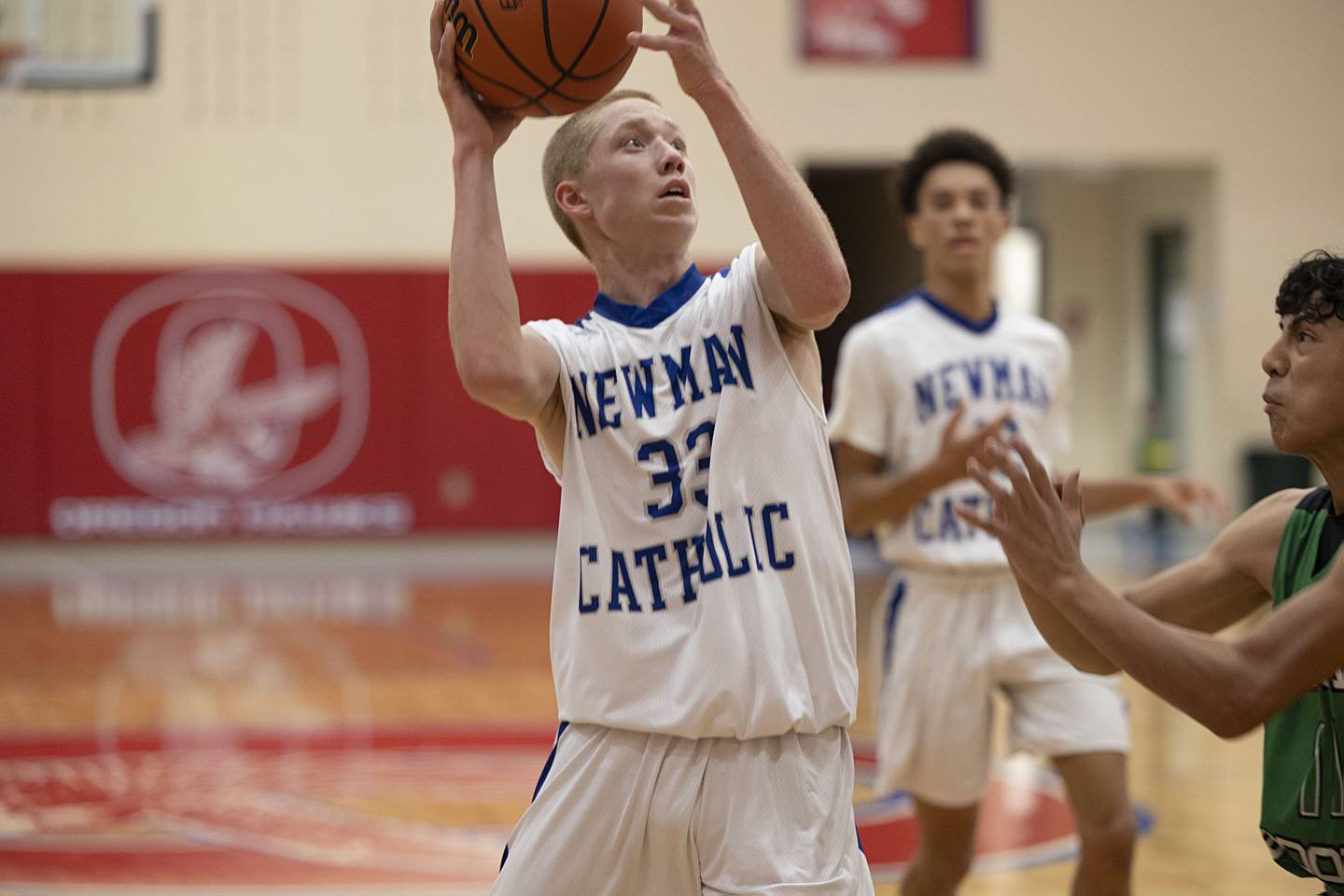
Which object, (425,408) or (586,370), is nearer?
(586,370)

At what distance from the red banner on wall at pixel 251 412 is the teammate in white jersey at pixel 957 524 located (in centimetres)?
970

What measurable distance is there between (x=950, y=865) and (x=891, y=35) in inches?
469

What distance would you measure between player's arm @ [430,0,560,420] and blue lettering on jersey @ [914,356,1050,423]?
196cm

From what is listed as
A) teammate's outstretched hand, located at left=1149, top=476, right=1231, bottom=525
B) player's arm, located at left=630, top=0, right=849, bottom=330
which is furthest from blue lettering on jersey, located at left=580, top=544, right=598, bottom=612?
teammate's outstretched hand, located at left=1149, top=476, right=1231, bottom=525

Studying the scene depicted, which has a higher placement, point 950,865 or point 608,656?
point 608,656

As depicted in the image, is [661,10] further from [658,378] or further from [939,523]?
[939,523]

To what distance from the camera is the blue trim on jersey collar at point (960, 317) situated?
4.43 meters

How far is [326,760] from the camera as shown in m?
6.89

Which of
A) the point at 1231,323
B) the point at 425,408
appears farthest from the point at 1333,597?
the point at 1231,323

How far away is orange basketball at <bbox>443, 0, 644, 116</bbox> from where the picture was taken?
8.27 ft

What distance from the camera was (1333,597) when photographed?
6.94 feet

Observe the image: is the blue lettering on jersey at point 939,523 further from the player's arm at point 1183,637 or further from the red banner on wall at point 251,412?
the red banner on wall at point 251,412

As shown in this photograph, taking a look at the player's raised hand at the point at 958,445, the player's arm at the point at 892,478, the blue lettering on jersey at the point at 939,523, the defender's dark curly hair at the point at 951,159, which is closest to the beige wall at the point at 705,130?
the defender's dark curly hair at the point at 951,159

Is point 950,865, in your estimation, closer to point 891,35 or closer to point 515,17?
point 515,17
